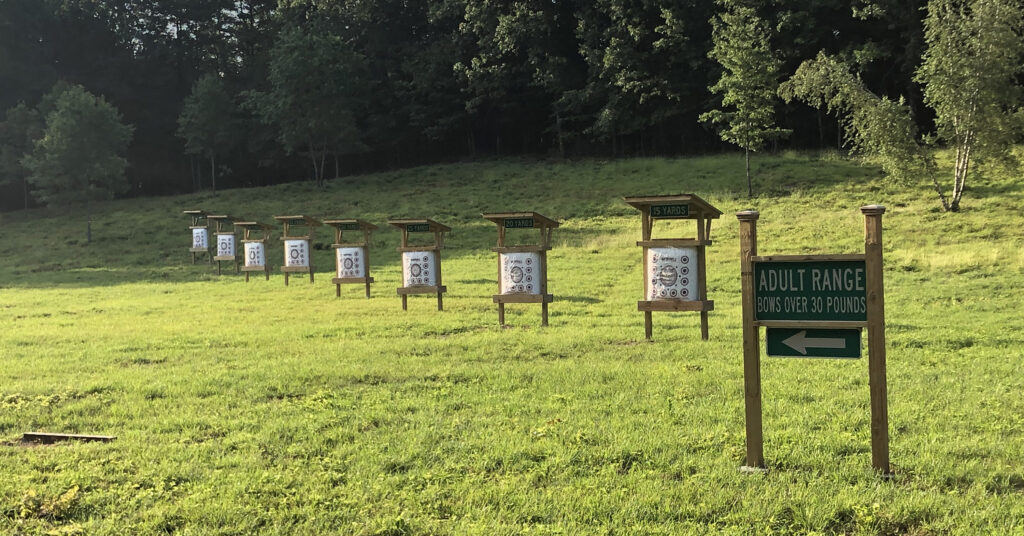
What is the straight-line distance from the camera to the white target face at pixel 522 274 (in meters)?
11.8

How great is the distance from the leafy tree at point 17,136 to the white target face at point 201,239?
902 inches

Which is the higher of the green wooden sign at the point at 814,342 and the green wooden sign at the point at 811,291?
Result: the green wooden sign at the point at 811,291

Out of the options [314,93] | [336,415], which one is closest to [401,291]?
[336,415]

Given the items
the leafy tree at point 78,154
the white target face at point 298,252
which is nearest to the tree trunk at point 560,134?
the leafy tree at point 78,154

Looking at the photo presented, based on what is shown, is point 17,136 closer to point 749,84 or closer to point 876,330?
point 749,84

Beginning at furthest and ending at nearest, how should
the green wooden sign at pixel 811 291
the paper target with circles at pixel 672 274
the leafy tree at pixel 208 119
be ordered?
the leafy tree at pixel 208 119 → the paper target with circles at pixel 672 274 → the green wooden sign at pixel 811 291

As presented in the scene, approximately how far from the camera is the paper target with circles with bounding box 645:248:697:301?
998cm

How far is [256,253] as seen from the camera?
2139 centimetres

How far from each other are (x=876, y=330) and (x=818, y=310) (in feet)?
1.13

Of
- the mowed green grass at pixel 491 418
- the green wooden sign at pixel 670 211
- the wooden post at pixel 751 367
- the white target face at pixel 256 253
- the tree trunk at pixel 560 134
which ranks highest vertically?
the tree trunk at pixel 560 134

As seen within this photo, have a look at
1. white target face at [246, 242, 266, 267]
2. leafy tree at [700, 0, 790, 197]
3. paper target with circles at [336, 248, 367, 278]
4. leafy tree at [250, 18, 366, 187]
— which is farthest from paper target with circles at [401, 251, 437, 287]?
leafy tree at [250, 18, 366, 187]

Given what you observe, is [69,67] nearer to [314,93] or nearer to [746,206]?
[314,93]

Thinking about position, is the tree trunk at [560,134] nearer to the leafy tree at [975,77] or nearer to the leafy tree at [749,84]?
the leafy tree at [749,84]

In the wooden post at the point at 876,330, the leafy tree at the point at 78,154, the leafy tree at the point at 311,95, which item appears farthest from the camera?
the leafy tree at the point at 311,95
